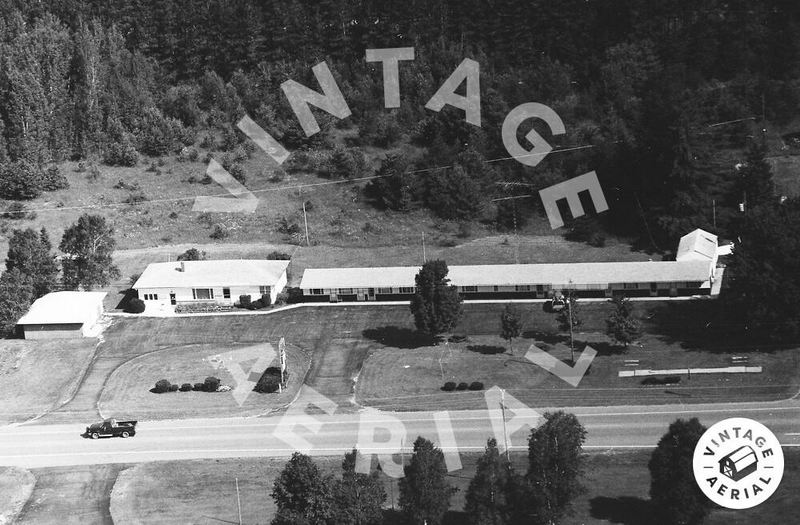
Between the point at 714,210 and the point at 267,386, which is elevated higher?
the point at 714,210

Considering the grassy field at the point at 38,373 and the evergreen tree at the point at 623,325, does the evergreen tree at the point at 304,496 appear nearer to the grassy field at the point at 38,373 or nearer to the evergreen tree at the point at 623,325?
the grassy field at the point at 38,373

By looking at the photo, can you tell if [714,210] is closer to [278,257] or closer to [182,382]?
[278,257]

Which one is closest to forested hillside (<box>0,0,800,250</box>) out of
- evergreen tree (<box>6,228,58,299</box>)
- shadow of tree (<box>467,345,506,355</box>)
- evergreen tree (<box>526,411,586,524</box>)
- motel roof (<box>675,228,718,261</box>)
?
motel roof (<box>675,228,718,261</box>)

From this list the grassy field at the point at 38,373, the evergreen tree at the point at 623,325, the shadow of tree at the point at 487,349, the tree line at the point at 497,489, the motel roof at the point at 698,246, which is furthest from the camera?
the motel roof at the point at 698,246

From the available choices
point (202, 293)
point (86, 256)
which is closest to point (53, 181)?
point (86, 256)

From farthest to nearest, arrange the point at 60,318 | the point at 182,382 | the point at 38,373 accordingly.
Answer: the point at 60,318 → the point at 38,373 → the point at 182,382

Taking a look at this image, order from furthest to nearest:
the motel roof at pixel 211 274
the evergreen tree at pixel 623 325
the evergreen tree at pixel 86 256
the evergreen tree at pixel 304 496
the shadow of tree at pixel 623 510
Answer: the evergreen tree at pixel 86 256 → the motel roof at pixel 211 274 → the evergreen tree at pixel 623 325 → the shadow of tree at pixel 623 510 → the evergreen tree at pixel 304 496

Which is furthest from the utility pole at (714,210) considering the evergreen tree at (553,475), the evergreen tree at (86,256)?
the evergreen tree at (86,256)

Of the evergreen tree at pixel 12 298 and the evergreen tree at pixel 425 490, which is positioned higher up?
the evergreen tree at pixel 12 298

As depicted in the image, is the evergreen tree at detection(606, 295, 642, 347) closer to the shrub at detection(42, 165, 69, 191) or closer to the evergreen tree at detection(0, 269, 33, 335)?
the evergreen tree at detection(0, 269, 33, 335)
